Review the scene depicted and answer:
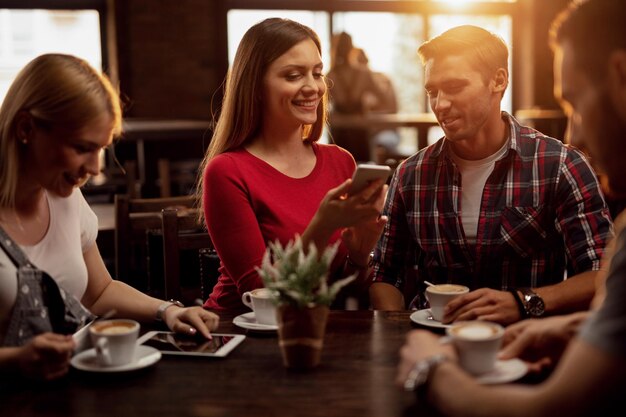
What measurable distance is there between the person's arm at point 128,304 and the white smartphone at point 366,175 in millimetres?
428

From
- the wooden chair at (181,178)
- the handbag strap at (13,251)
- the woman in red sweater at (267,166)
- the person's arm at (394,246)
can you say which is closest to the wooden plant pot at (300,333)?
the handbag strap at (13,251)

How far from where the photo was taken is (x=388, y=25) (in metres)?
9.28

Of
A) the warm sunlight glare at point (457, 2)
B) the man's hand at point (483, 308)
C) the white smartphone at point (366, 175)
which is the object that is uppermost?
the warm sunlight glare at point (457, 2)

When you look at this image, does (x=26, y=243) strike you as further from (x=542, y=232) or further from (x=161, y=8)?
(x=161, y=8)

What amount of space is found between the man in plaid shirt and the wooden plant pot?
0.69 meters

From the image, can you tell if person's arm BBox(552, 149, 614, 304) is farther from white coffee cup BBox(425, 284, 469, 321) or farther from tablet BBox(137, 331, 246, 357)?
tablet BBox(137, 331, 246, 357)

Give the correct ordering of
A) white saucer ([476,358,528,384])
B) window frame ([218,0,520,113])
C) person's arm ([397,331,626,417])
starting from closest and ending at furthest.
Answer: person's arm ([397,331,626,417]), white saucer ([476,358,528,384]), window frame ([218,0,520,113])

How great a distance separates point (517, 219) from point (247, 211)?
725 mm

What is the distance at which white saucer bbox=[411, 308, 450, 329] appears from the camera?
1.64m

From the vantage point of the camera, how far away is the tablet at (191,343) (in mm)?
1517

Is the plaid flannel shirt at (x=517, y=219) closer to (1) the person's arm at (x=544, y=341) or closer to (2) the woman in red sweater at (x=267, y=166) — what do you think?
(2) the woman in red sweater at (x=267, y=166)

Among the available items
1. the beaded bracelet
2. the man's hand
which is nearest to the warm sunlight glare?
the beaded bracelet

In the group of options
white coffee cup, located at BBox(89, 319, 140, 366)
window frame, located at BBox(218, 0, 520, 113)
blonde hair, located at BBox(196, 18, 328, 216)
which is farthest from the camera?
window frame, located at BBox(218, 0, 520, 113)

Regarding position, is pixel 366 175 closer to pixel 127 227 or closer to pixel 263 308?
pixel 263 308
